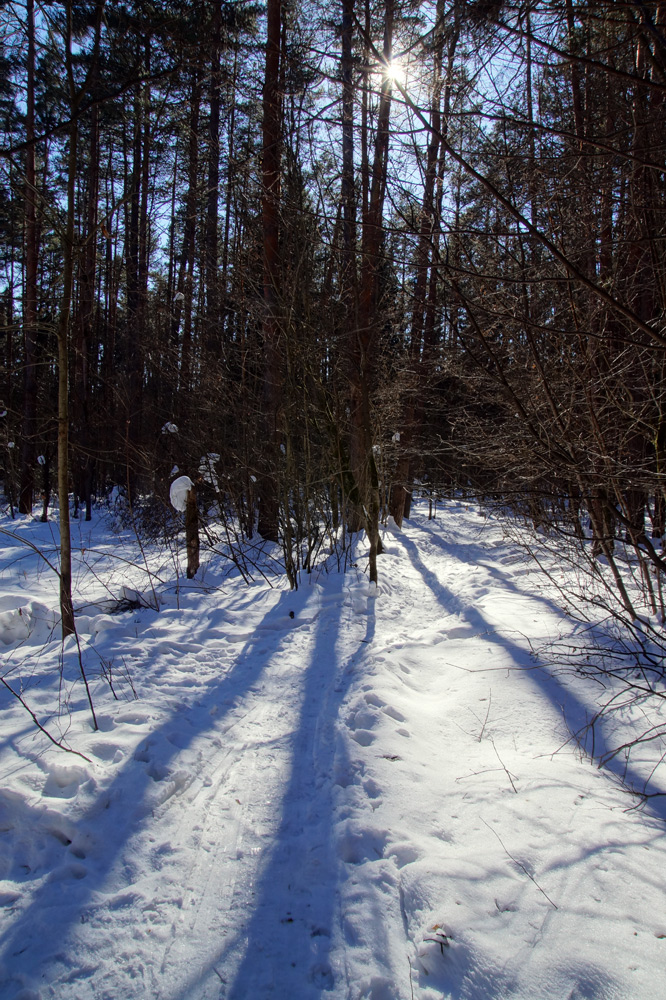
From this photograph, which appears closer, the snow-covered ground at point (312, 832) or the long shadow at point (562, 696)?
the snow-covered ground at point (312, 832)

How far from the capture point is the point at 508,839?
219 centimetres

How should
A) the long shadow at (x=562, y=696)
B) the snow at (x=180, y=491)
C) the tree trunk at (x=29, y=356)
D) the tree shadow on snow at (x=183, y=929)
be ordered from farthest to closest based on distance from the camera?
the tree trunk at (x=29, y=356)
the snow at (x=180, y=491)
the long shadow at (x=562, y=696)
the tree shadow on snow at (x=183, y=929)

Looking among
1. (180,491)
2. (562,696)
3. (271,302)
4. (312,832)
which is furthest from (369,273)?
(312,832)

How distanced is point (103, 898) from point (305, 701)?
6.13 ft

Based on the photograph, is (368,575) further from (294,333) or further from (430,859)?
(430,859)

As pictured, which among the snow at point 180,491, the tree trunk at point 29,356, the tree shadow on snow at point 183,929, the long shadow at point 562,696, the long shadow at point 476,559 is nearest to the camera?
the tree shadow on snow at point 183,929

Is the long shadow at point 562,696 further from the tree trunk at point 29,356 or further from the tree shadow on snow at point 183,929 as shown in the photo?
the tree trunk at point 29,356

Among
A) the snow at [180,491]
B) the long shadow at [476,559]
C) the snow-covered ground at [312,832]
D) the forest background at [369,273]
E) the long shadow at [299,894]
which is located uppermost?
the forest background at [369,273]

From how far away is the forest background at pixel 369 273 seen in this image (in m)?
2.14

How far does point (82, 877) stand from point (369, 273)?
6030 millimetres

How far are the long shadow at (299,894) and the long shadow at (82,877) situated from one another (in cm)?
59

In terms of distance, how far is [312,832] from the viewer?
7.55 ft

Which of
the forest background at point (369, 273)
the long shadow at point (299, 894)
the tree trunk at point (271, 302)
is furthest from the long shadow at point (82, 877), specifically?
the tree trunk at point (271, 302)

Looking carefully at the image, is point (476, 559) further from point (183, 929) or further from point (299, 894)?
point (183, 929)
